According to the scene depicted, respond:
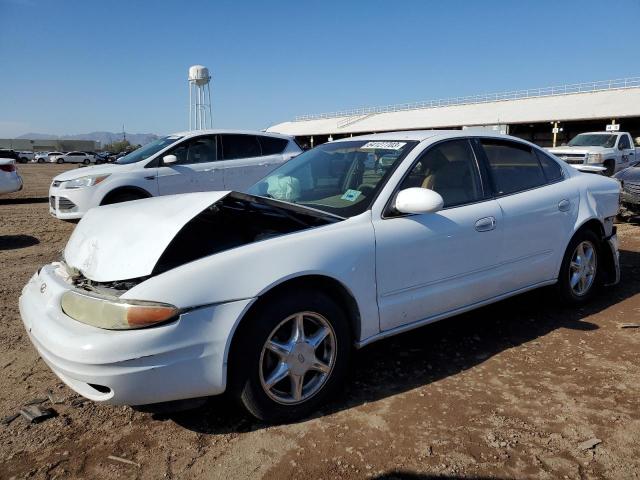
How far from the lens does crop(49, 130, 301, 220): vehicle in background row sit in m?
7.92

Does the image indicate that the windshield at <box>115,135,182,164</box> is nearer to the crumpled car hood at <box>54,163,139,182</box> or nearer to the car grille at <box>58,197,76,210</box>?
the crumpled car hood at <box>54,163,139,182</box>

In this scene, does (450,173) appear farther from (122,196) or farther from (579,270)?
(122,196)

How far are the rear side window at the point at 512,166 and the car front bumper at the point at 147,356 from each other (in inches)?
95.2

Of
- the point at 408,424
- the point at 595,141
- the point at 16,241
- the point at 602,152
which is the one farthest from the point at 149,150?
the point at 595,141

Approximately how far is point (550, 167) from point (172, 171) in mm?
5706

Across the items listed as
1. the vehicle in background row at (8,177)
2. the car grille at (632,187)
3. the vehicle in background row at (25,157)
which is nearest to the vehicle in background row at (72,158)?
the vehicle in background row at (25,157)

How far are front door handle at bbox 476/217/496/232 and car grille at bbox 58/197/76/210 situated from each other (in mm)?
6515

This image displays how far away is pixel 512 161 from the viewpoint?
426 centimetres

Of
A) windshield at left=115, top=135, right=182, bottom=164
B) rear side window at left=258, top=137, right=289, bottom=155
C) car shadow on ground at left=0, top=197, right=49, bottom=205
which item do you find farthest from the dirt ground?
car shadow on ground at left=0, top=197, right=49, bottom=205

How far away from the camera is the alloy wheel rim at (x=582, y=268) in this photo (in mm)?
4555

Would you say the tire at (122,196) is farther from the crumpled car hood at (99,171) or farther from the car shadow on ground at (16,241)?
the car shadow on ground at (16,241)

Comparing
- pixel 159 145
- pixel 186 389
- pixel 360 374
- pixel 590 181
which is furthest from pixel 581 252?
pixel 159 145

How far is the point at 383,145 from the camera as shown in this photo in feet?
12.5

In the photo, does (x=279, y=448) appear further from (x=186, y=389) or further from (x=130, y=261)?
(x=130, y=261)
